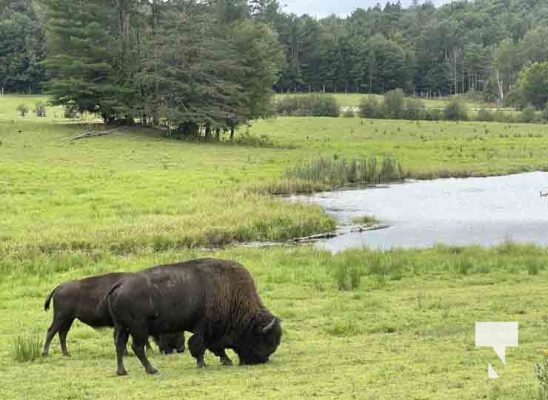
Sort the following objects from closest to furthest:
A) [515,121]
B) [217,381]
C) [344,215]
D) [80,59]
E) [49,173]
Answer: [217,381] < [344,215] < [49,173] < [80,59] < [515,121]

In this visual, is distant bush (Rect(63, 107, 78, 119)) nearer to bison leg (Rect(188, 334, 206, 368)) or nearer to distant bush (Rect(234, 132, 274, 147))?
distant bush (Rect(234, 132, 274, 147))

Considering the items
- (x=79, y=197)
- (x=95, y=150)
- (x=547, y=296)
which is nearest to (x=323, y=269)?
(x=547, y=296)

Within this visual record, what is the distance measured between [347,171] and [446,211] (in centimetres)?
1010

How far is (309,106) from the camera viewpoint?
302 ft

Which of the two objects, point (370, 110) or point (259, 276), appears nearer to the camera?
point (259, 276)

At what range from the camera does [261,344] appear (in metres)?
11.8

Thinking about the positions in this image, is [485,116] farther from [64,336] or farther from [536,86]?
[64,336]

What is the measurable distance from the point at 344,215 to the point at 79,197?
10495mm

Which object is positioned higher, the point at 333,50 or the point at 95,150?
the point at 333,50

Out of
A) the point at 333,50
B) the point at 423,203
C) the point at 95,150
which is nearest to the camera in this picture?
the point at 423,203

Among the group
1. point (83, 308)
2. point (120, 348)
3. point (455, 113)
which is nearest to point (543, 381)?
point (120, 348)

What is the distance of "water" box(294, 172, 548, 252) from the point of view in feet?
94.5

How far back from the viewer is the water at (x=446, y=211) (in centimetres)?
2881

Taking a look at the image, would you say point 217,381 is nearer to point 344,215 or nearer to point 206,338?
point 206,338
